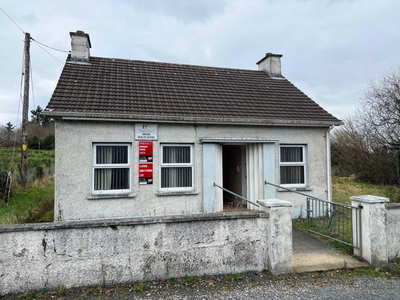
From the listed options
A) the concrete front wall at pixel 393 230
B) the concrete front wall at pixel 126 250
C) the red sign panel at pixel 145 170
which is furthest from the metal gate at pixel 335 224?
the red sign panel at pixel 145 170

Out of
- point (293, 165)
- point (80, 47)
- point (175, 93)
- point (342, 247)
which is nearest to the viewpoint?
point (342, 247)

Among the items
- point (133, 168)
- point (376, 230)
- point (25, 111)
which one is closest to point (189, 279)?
point (376, 230)

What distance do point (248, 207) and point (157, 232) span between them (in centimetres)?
534

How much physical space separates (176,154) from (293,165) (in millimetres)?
4156

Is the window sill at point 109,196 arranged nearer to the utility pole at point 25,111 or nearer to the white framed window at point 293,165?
the white framed window at point 293,165

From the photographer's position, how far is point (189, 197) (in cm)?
805

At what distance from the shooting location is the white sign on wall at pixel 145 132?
7707mm

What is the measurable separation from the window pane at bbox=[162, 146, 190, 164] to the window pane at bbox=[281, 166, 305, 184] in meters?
3.44

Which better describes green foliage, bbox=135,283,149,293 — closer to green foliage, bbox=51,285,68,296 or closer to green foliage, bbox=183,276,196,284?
green foliage, bbox=183,276,196,284

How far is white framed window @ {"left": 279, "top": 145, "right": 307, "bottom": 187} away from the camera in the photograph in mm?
9031

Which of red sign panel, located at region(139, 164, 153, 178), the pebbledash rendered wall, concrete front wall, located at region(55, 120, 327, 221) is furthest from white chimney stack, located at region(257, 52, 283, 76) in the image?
the pebbledash rendered wall

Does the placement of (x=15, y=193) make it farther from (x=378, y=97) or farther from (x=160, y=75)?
(x=378, y=97)

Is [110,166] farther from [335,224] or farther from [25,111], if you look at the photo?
[25,111]

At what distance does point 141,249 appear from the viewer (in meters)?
4.14
